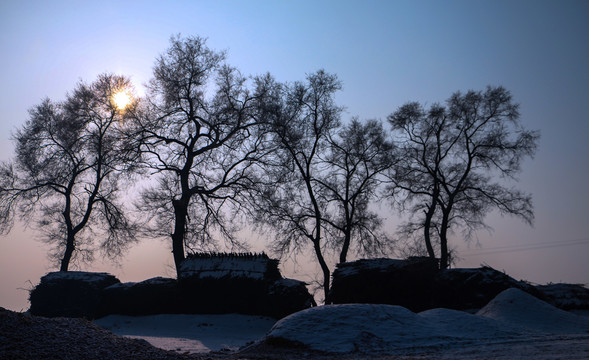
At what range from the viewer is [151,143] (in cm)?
2414

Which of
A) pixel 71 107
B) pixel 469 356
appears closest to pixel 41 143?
pixel 71 107

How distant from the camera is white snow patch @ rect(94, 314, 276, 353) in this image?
603 inches

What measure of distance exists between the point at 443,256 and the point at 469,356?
1776 cm

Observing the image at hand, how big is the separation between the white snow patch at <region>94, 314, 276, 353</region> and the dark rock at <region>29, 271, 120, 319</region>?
1374 mm

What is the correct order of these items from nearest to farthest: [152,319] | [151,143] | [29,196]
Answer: [152,319]
[151,143]
[29,196]

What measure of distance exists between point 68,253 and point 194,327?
11.5 metres

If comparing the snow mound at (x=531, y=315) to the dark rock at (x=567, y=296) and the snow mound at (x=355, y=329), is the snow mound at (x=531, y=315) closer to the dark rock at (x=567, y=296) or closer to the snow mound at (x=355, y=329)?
the snow mound at (x=355, y=329)

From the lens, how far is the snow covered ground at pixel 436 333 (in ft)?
28.8

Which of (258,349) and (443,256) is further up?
(443,256)

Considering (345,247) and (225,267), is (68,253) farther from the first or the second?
(345,247)

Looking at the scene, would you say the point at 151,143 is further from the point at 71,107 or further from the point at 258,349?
the point at 258,349

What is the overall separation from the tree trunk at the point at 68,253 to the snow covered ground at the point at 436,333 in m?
13.6

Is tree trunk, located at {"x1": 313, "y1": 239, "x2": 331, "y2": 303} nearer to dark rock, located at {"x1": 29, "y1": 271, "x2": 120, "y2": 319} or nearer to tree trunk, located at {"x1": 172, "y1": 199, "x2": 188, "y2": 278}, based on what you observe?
tree trunk, located at {"x1": 172, "y1": 199, "x2": 188, "y2": 278}

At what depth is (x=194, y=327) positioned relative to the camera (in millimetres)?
17625
